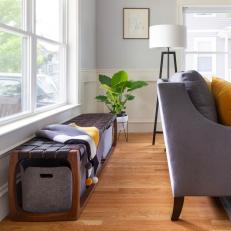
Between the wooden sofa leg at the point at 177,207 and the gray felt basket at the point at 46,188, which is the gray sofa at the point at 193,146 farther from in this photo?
the gray felt basket at the point at 46,188

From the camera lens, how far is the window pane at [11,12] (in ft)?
7.82

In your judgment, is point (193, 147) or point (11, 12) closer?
point (193, 147)

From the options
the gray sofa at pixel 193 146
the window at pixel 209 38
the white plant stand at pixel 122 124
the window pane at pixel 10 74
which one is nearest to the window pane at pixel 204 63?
the window at pixel 209 38

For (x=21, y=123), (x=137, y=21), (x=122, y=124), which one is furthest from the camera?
(x=137, y=21)

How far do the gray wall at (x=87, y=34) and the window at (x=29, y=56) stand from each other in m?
0.45

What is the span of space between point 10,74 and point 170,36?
2.22 m

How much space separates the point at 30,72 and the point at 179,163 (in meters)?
1.49

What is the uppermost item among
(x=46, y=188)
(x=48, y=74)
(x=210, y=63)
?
(x=210, y=63)

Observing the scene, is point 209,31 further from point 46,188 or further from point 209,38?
point 46,188

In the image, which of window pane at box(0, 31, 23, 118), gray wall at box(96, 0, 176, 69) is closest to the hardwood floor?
window pane at box(0, 31, 23, 118)

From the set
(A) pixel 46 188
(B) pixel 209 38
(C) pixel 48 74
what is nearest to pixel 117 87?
(C) pixel 48 74

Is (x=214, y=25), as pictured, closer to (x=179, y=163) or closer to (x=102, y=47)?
(x=102, y=47)

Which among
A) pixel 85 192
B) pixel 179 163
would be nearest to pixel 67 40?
pixel 85 192

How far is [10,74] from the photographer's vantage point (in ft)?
8.37
